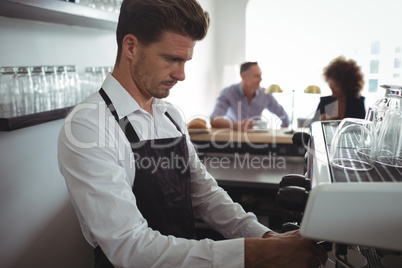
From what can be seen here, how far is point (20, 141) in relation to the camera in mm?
1583

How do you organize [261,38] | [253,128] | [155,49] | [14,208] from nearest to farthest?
[155,49] < [14,208] < [253,128] < [261,38]

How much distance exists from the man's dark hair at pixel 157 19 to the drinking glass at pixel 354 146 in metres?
0.60

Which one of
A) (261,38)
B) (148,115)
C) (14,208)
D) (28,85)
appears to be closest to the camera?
(148,115)

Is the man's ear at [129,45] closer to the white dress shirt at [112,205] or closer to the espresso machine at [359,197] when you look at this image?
the white dress shirt at [112,205]

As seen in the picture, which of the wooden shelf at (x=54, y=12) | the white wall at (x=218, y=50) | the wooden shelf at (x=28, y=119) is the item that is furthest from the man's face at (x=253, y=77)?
the wooden shelf at (x=28, y=119)

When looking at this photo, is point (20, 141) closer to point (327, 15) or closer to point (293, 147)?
point (293, 147)

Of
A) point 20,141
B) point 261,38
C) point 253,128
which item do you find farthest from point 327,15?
point 20,141

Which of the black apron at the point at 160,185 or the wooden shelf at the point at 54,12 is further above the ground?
the wooden shelf at the point at 54,12

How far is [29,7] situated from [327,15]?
16.1 feet

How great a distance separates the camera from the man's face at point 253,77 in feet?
13.4

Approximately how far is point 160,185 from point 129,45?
19.6 inches

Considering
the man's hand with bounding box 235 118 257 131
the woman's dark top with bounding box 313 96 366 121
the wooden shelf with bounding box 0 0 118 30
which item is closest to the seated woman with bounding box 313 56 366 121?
the woman's dark top with bounding box 313 96 366 121

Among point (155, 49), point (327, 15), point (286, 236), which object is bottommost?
point (286, 236)

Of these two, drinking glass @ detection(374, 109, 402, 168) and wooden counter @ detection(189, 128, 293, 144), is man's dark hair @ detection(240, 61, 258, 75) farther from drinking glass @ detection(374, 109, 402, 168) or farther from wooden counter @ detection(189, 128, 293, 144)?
drinking glass @ detection(374, 109, 402, 168)
